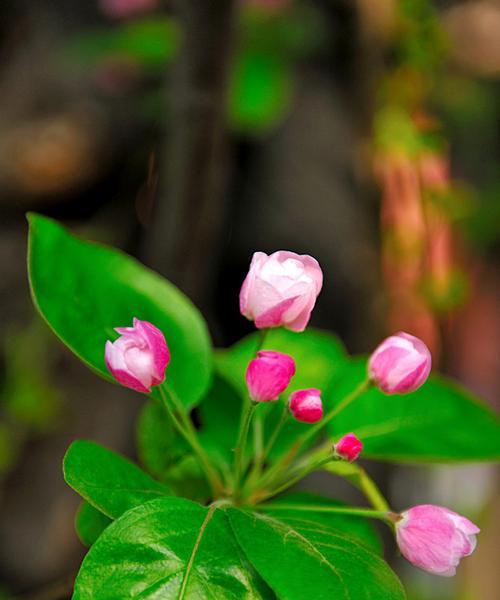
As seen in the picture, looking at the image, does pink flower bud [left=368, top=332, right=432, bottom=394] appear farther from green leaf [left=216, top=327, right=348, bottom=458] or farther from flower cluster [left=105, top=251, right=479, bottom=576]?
green leaf [left=216, top=327, right=348, bottom=458]

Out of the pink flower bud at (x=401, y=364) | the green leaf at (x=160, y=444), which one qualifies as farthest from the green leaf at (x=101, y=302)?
the pink flower bud at (x=401, y=364)

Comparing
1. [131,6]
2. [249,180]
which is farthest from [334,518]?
[131,6]

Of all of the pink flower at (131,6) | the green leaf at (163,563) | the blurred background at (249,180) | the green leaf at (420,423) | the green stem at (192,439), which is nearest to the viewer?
the green leaf at (163,563)

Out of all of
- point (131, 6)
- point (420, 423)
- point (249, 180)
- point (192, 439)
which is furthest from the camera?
point (131, 6)

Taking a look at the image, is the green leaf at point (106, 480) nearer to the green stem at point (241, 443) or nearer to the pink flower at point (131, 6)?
the green stem at point (241, 443)

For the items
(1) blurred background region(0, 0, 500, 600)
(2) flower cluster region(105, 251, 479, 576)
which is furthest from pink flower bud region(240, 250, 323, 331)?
(1) blurred background region(0, 0, 500, 600)

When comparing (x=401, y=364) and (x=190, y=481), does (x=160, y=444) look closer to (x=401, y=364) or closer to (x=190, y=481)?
(x=190, y=481)
